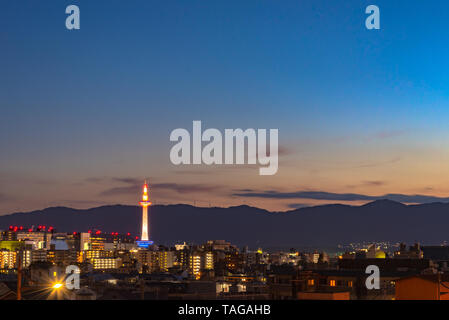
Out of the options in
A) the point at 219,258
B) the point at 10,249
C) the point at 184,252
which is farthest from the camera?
the point at 10,249

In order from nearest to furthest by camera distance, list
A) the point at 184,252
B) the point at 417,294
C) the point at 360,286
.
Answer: the point at 417,294
the point at 360,286
the point at 184,252

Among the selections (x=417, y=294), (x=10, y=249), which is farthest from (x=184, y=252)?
(x=417, y=294)

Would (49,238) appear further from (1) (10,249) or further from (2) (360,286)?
(2) (360,286)
